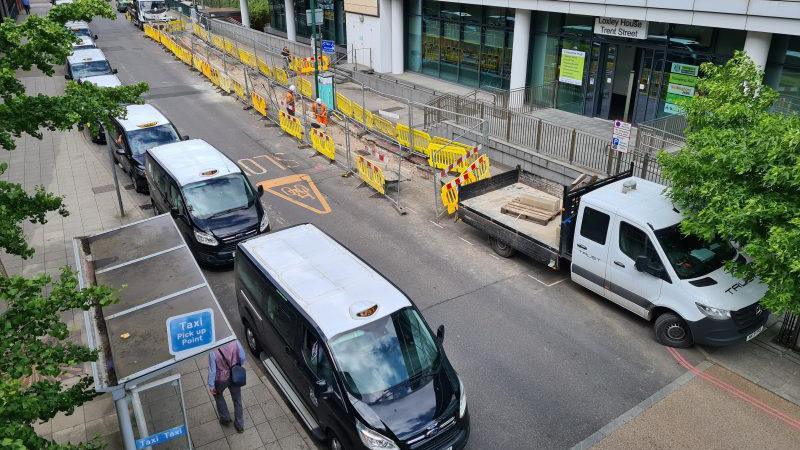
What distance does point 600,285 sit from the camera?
437 inches

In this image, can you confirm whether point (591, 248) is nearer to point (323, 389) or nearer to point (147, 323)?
point (323, 389)

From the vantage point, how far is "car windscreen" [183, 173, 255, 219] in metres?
12.7

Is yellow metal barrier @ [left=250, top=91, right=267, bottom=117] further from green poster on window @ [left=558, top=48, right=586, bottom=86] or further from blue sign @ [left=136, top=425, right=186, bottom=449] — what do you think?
blue sign @ [left=136, top=425, right=186, bottom=449]

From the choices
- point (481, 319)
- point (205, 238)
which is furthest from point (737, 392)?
point (205, 238)

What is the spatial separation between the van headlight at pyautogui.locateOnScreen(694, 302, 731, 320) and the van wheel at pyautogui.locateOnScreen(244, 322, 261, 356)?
7.42m

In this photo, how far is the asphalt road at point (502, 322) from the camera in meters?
8.76

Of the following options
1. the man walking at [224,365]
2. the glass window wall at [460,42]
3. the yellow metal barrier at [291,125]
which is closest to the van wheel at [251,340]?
the man walking at [224,365]

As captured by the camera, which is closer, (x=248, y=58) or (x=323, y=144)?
(x=323, y=144)

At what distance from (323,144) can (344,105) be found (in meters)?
4.41

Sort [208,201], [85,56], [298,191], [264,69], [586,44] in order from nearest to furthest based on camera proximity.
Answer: [208,201] < [298,191] < [586,44] < [85,56] < [264,69]

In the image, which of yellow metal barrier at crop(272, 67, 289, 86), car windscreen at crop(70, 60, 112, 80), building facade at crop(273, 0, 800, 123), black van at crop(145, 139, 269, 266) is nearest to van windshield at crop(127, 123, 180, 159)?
black van at crop(145, 139, 269, 266)

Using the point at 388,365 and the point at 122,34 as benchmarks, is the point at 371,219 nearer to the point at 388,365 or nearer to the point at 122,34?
the point at 388,365

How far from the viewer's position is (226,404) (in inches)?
333

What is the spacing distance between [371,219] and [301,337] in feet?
24.4
